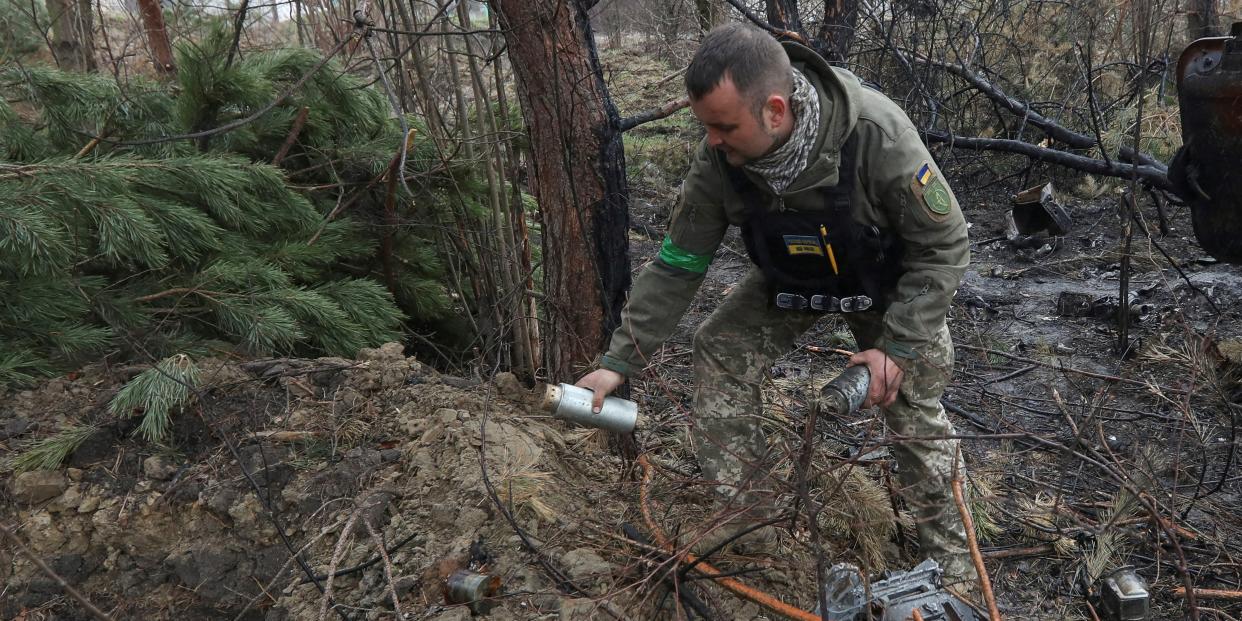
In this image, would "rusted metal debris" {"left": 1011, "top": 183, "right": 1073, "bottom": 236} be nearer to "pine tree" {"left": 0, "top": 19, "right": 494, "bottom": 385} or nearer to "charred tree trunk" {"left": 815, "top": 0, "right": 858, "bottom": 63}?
"charred tree trunk" {"left": 815, "top": 0, "right": 858, "bottom": 63}

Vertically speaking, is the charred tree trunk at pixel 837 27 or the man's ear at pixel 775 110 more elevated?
the charred tree trunk at pixel 837 27

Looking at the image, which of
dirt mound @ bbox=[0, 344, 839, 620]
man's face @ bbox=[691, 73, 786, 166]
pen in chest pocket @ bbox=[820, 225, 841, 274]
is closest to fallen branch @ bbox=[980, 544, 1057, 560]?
dirt mound @ bbox=[0, 344, 839, 620]

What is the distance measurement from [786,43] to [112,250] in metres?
2.20

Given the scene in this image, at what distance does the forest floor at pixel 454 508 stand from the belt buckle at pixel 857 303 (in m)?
0.39

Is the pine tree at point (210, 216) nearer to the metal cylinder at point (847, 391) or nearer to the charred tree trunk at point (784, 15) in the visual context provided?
the metal cylinder at point (847, 391)

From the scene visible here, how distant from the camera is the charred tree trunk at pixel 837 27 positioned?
558 cm

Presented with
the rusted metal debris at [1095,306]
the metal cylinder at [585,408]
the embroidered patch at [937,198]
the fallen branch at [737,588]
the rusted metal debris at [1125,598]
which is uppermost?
the embroidered patch at [937,198]

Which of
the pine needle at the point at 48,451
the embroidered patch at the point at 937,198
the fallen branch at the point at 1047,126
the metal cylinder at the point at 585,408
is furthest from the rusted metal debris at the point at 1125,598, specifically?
the pine needle at the point at 48,451

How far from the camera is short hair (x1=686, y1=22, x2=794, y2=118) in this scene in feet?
6.57

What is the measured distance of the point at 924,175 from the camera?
2117 millimetres

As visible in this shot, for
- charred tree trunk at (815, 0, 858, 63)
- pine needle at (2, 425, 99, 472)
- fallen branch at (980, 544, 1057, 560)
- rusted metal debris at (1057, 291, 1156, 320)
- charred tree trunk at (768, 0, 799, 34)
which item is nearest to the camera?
pine needle at (2, 425, 99, 472)

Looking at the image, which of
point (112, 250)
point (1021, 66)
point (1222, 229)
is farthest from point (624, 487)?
point (1021, 66)

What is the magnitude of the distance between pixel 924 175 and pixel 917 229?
14 cm

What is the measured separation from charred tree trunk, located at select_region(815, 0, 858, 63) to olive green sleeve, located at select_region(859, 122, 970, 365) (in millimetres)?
3671
